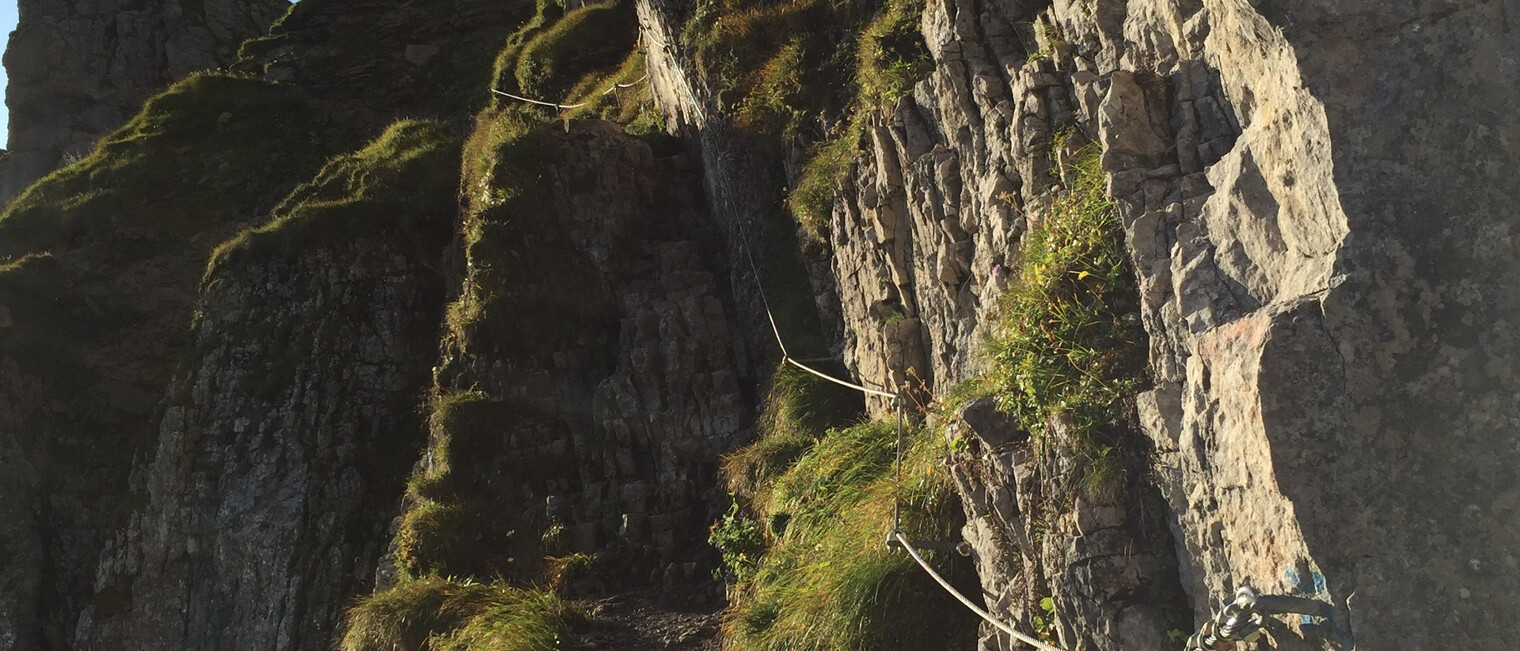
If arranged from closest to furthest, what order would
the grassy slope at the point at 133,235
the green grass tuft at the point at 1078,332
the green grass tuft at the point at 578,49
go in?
the green grass tuft at the point at 1078,332, the grassy slope at the point at 133,235, the green grass tuft at the point at 578,49

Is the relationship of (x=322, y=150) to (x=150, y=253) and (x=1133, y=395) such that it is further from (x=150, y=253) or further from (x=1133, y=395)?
(x=1133, y=395)

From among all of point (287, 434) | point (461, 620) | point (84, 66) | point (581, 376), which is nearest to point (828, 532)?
point (461, 620)

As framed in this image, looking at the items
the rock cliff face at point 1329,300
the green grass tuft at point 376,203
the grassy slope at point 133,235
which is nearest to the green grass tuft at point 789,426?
the rock cliff face at point 1329,300

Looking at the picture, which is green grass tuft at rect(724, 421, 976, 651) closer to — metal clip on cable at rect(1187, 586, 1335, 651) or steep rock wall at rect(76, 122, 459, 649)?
metal clip on cable at rect(1187, 586, 1335, 651)

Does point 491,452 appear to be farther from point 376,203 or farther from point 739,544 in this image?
point 376,203

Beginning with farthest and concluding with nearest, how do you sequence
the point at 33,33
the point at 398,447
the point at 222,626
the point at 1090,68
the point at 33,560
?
the point at 33,33
the point at 33,560
the point at 398,447
the point at 222,626
the point at 1090,68

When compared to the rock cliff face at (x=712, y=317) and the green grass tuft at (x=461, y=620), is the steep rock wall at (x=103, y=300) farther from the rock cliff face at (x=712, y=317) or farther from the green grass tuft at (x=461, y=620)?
the green grass tuft at (x=461, y=620)

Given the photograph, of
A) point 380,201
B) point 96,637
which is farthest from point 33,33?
point 96,637
